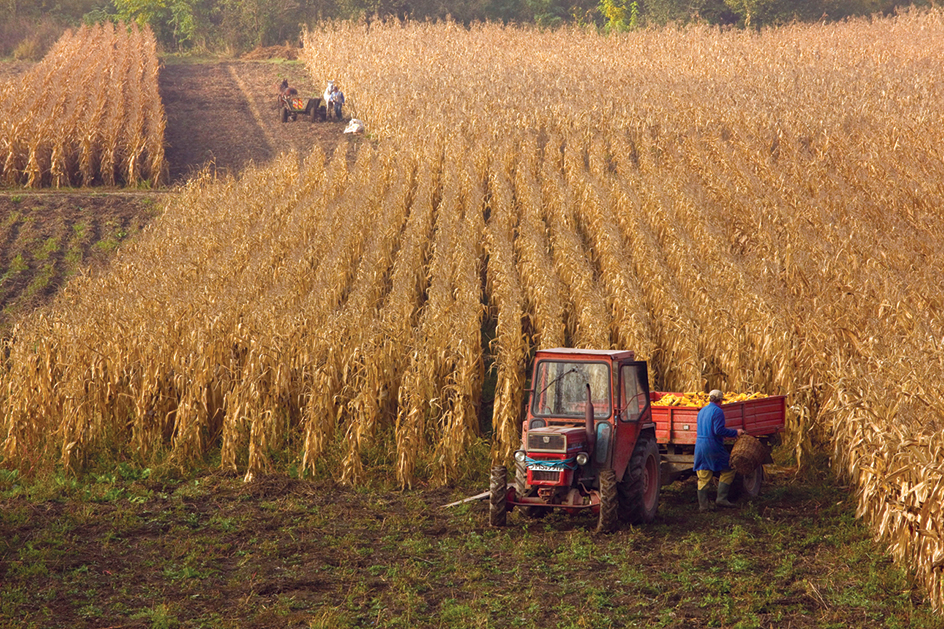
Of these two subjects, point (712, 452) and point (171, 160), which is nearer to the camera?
point (712, 452)

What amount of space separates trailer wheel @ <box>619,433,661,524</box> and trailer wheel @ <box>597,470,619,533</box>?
0.30 m

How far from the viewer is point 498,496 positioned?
9.97 meters

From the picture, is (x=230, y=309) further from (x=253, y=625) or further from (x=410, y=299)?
(x=253, y=625)

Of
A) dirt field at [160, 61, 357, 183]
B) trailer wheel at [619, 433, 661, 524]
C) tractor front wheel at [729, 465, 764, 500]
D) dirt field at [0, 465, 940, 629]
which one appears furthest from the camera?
dirt field at [160, 61, 357, 183]

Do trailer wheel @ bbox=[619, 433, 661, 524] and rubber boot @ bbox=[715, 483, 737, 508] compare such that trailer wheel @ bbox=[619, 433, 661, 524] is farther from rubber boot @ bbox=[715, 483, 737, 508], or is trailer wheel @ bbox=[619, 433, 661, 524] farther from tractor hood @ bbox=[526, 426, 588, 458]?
rubber boot @ bbox=[715, 483, 737, 508]

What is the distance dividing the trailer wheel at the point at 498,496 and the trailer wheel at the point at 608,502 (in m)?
0.97

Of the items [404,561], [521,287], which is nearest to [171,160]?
[521,287]

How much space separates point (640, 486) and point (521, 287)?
8180 millimetres

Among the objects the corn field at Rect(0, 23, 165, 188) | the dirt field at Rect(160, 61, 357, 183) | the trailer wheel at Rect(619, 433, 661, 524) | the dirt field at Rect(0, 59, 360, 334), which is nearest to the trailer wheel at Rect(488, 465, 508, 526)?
the trailer wheel at Rect(619, 433, 661, 524)

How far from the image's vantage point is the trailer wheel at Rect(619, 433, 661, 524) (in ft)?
32.9

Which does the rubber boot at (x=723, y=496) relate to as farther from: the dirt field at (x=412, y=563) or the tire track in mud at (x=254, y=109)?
the tire track in mud at (x=254, y=109)

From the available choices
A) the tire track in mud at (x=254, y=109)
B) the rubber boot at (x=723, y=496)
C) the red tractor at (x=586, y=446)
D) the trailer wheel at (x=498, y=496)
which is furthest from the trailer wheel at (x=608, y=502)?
the tire track in mud at (x=254, y=109)

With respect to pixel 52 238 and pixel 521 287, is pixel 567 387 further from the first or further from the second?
pixel 52 238

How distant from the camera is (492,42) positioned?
45.8 m
